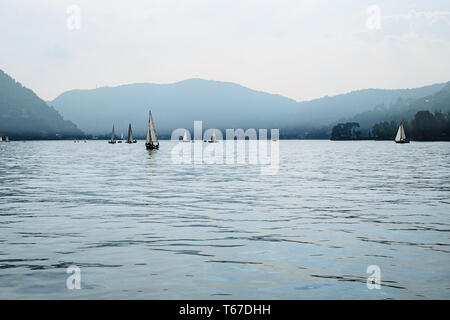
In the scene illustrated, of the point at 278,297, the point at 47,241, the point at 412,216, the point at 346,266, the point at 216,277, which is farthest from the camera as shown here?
the point at 412,216

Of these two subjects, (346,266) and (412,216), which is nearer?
(346,266)

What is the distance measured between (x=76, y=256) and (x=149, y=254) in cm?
242

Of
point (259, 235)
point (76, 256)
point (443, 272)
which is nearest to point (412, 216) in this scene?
point (259, 235)

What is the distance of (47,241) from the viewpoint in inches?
840

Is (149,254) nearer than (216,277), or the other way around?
→ (216,277)

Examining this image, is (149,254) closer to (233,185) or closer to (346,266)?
(346,266)

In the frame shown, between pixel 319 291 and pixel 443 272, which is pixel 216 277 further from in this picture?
pixel 443 272

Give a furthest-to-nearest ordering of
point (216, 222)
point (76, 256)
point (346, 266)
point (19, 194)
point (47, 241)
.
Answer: point (19, 194) → point (216, 222) → point (47, 241) → point (76, 256) → point (346, 266)

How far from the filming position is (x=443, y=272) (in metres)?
16.2
